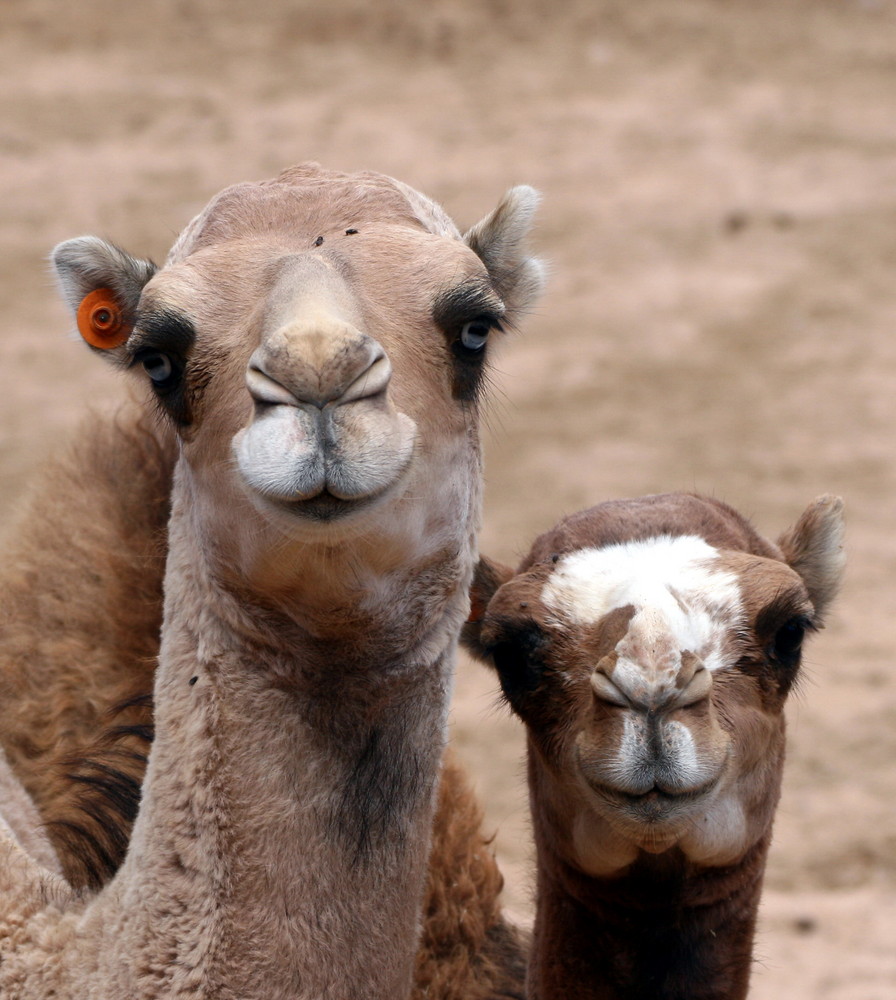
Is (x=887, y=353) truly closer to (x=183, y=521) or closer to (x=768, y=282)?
(x=768, y=282)

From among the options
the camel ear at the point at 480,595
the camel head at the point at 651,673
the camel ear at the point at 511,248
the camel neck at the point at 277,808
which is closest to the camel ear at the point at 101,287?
the camel neck at the point at 277,808

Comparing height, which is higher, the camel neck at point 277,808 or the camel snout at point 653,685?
the camel snout at point 653,685

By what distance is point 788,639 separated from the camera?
446cm

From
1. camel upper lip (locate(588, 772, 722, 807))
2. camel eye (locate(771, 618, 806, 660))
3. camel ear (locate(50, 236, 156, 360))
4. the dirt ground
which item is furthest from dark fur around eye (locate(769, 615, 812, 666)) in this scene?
the dirt ground

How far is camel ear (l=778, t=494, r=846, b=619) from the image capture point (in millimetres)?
5035

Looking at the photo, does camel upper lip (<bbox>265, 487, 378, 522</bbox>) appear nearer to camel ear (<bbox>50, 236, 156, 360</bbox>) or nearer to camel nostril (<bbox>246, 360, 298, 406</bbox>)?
camel nostril (<bbox>246, 360, 298, 406</bbox>)

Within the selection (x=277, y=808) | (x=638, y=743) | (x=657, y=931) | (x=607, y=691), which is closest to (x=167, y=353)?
(x=277, y=808)

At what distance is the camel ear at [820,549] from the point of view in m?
5.04

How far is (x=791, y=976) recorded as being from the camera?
7.89 m

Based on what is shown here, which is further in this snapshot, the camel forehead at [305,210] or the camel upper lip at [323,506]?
the camel forehead at [305,210]

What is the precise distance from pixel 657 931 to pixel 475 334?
187 centimetres

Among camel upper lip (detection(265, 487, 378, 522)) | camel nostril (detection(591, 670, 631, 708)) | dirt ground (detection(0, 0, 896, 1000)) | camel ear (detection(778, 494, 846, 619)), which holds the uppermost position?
dirt ground (detection(0, 0, 896, 1000))

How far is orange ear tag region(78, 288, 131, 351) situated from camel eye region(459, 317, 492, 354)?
3.51 feet

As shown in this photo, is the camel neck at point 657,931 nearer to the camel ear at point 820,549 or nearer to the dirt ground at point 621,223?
the camel ear at point 820,549
